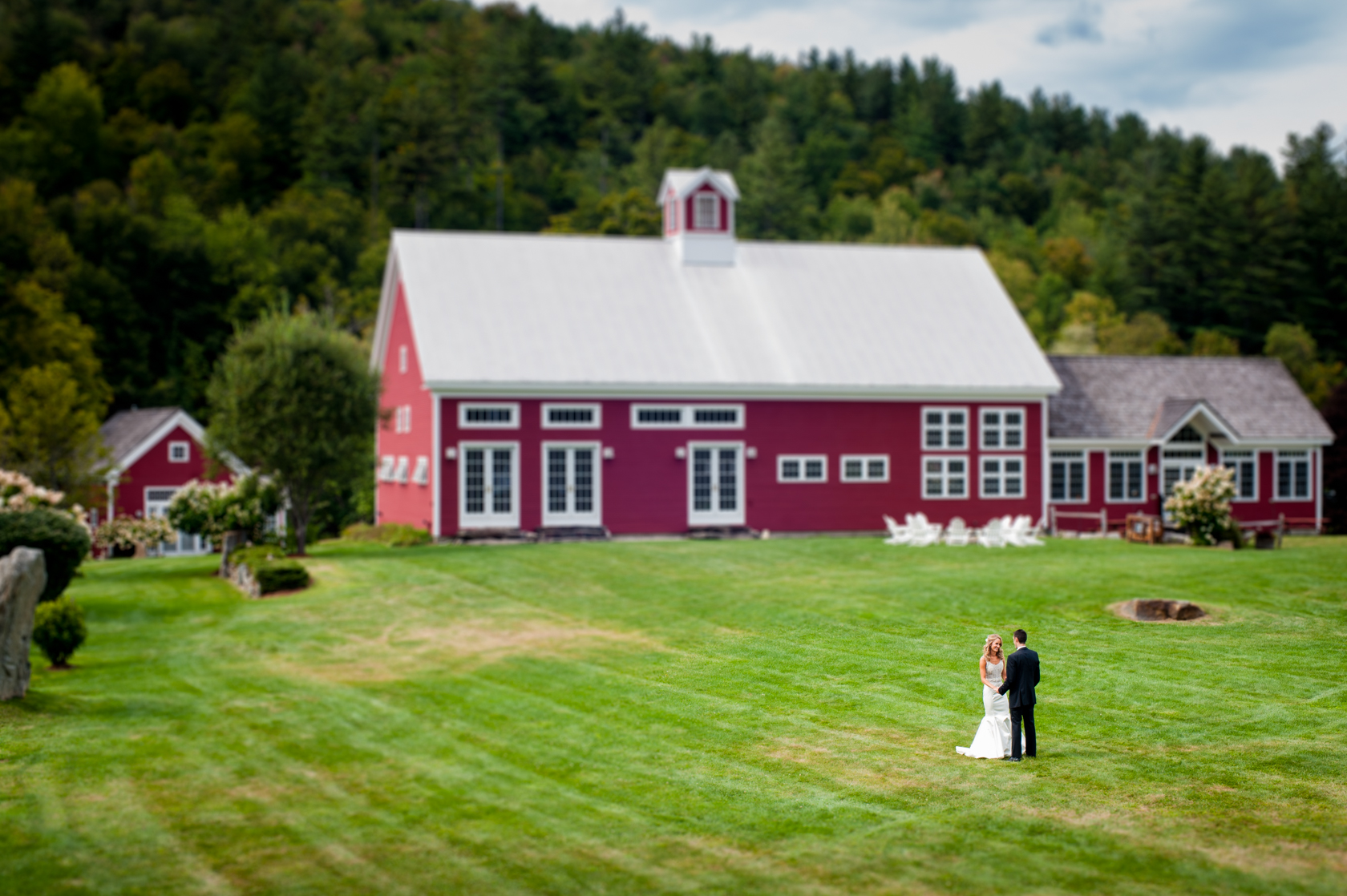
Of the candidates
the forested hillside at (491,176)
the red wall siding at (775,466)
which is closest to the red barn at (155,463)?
the forested hillside at (491,176)

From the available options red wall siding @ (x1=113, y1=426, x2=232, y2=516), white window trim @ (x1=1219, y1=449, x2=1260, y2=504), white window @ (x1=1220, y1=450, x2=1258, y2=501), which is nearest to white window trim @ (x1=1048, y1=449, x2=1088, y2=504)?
white window trim @ (x1=1219, y1=449, x2=1260, y2=504)

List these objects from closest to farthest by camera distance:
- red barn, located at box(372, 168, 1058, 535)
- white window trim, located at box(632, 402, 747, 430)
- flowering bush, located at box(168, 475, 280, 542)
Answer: flowering bush, located at box(168, 475, 280, 542)
red barn, located at box(372, 168, 1058, 535)
white window trim, located at box(632, 402, 747, 430)

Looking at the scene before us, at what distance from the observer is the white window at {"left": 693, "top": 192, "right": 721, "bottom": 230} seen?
42.7 metres

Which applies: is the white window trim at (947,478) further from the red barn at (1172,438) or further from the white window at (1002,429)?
the red barn at (1172,438)

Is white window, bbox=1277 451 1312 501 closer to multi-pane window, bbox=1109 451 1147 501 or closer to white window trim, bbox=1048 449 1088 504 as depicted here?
multi-pane window, bbox=1109 451 1147 501

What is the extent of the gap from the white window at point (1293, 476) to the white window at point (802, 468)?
14761mm

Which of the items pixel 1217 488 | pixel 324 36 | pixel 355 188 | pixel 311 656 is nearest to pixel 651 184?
pixel 355 188

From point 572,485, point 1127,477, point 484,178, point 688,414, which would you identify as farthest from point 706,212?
point 484,178

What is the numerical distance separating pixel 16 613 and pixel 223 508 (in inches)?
599

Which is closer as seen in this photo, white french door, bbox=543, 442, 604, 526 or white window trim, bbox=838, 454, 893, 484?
white french door, bbox=543, 442, 604, 526

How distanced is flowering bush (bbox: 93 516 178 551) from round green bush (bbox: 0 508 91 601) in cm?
1318

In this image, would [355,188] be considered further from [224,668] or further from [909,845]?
[909,845]

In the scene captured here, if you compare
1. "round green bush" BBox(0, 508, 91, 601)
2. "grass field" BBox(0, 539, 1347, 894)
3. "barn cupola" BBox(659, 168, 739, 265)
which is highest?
"barn cupola" BBox(659, 168, 739, 265)

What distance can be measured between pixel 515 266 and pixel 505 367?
5.88 m
